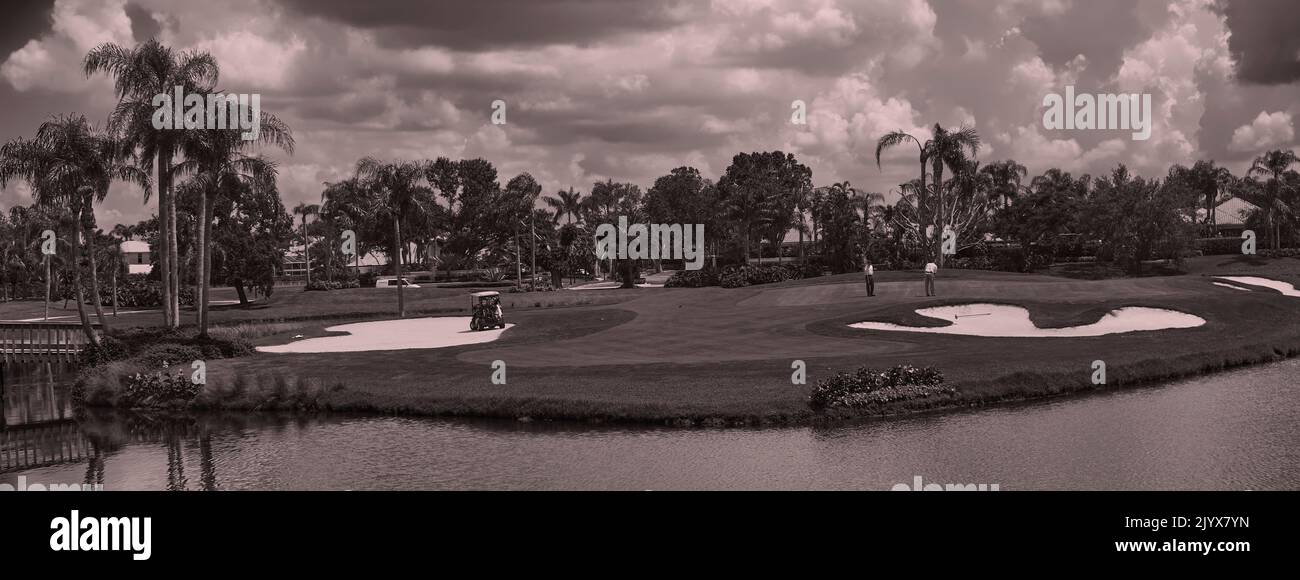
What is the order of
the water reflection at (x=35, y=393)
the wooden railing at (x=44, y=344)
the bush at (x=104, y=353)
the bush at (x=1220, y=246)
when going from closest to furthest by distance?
the water reflection at (x=35, y=393) → the bush at (x=104, y=353) → the wooden railing at (x=44, y=344) → the bush at (x=1220, y=246)

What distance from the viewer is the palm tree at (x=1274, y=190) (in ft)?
358

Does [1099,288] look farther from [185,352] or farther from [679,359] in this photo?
[185,352]

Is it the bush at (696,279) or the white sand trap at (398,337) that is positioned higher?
the bush at (696,279)

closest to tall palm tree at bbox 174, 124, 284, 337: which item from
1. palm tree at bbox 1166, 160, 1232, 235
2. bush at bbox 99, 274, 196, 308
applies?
Result: bush at bbox 99, 274, 196, 308

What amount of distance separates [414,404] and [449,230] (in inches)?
5131

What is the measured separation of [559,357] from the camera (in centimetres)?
4256

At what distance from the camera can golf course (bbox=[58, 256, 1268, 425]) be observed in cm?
3167

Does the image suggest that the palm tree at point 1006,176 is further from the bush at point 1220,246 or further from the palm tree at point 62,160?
the palm tree at point 62,160

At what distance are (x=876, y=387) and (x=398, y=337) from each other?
3211cm

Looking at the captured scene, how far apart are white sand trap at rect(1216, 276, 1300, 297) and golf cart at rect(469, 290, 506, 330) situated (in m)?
46.6

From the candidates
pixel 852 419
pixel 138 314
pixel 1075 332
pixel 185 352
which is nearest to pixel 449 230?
pixel 138 314

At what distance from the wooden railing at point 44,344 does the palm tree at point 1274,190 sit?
115 metres

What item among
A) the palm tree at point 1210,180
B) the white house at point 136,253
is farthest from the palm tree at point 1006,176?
the white house at point 136,253

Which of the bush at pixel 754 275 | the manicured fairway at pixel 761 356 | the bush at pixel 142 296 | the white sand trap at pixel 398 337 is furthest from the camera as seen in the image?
the bush at pixel 142 296
